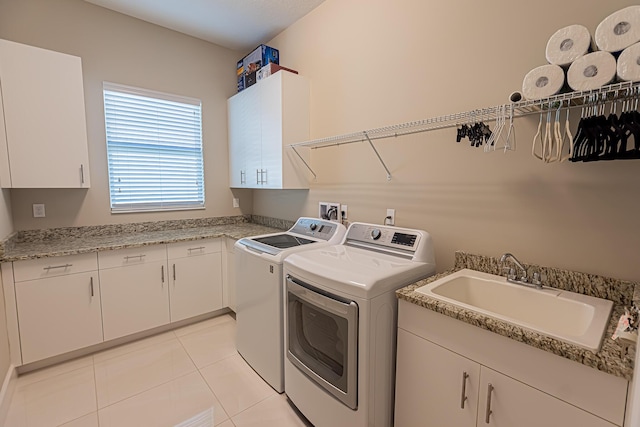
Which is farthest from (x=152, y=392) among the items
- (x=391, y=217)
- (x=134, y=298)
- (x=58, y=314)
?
(x=391, y=217)

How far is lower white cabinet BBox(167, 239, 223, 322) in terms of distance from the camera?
270 centimetres

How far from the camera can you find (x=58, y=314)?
7.12 feet

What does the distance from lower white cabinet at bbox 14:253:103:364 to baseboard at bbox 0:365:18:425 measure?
100 mm

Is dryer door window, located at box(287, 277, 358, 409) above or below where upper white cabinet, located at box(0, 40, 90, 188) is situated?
below

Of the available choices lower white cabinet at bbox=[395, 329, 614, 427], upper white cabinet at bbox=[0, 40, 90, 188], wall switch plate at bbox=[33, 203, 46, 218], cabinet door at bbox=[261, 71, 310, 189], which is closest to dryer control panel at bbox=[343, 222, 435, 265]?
lower white cabinet at bbox=[395, 329, 614, 427]

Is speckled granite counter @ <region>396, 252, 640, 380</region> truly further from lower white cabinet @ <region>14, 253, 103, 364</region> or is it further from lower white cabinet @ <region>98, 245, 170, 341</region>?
lower white cabinet @ <region>14, 253, 103, 364</region>

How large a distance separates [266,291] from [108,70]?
2528mm

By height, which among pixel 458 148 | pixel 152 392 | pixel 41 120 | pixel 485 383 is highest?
pixel 41 120

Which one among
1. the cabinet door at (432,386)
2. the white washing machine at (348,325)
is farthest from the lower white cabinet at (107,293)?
the cabinet door at (432,386)

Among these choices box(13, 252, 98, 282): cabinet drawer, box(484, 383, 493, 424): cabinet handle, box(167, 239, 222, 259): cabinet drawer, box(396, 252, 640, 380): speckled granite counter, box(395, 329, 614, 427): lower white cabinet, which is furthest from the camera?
box(167, 239, 222, 259): cabinet drawer

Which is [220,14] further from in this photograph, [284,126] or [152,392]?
[152,392]

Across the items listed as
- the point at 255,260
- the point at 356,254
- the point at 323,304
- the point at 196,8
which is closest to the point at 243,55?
the point at 196,8

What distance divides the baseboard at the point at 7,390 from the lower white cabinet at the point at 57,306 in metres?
0.10

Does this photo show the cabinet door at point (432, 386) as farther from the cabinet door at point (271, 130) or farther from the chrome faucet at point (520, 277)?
the cabinet door at point (271, 130)
